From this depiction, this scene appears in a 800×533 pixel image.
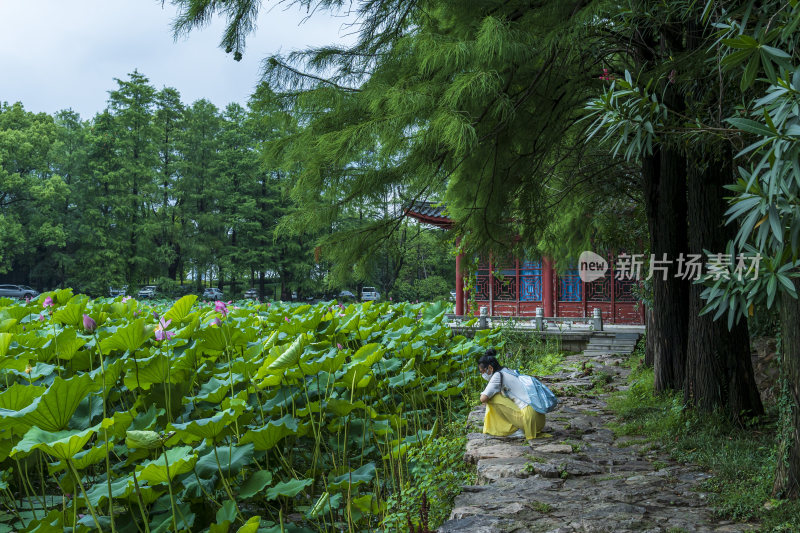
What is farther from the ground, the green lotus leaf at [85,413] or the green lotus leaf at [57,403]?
the green lotus leaf at [57,403]

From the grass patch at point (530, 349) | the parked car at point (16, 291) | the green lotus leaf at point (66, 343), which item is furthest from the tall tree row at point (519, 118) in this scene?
the parked car at point (16, 291)

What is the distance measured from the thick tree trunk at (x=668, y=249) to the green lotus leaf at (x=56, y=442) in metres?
4.74

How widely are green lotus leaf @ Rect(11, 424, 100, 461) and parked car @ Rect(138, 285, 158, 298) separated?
2574cm

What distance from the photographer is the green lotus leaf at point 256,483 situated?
2820 millimetres

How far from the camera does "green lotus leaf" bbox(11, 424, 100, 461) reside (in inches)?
77.0

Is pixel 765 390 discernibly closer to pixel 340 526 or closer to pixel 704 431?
pixel 704 431

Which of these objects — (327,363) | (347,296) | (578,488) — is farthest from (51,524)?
(347,296)

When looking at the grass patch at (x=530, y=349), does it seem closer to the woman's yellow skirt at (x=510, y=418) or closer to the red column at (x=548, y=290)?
the red column at (x=548, y=290)

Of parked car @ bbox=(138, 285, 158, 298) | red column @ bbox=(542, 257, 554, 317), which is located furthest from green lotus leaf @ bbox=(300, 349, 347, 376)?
parked car @ bbox=(138, 285, 158, 298)

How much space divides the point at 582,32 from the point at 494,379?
2.24 metres

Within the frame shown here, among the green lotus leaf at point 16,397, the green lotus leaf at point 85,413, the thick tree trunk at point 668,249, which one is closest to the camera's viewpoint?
the green lotus leaf at point 16,397

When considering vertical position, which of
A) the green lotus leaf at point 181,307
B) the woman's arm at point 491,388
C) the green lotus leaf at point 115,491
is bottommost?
the green lotus leaf at point 115,491

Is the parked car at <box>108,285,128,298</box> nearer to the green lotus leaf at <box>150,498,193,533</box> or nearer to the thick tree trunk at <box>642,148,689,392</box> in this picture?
the thick tree trunk at <box>642,148,689,392</box>

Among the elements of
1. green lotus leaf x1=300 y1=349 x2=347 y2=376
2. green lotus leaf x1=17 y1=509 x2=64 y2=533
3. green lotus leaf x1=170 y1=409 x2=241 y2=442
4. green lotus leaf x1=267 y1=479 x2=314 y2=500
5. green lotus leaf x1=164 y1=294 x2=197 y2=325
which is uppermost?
green lotus leaf x1=164 y1=294 x2=197 y2=325
